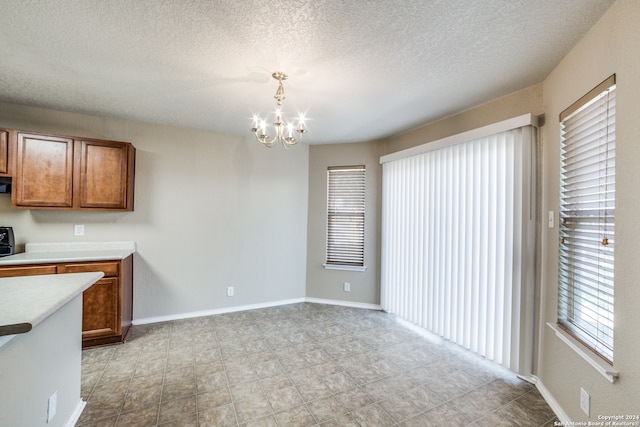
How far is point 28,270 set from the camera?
2537mm

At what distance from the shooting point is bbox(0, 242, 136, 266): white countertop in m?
2.58

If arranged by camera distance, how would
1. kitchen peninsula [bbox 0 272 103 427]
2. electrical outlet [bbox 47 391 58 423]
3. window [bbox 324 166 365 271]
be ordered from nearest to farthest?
kitchen peninsula [bbox 0 272 103 427] → electrical outlet [bbox 47 391 58 423] → window [bbox 324 166 365 271]

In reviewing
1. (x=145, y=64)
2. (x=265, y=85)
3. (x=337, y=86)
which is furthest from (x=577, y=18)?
(x=145, y=64)

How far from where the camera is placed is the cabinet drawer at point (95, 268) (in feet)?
8.81

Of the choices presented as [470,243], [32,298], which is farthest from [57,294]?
[470,243]

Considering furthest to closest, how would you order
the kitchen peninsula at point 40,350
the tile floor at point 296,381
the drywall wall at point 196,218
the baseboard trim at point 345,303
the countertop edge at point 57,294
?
the baseboard trim at point 345,303, the drywall wall at point 196,218, the tile floor at point 296,381, the kitchen peninsula at point 40,350, the countertop edge at point 57,294

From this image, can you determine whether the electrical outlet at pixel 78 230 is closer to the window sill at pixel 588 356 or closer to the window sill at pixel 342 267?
the window sill at pixel 342 267

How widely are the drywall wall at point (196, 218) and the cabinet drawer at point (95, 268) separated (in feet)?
2.10

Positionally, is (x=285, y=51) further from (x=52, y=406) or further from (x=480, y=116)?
(x=52, y=406)

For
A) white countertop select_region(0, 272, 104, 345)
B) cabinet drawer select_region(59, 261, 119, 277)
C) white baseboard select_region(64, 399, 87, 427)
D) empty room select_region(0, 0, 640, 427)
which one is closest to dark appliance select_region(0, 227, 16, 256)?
empty room select_region(0, 0, 640, 427)

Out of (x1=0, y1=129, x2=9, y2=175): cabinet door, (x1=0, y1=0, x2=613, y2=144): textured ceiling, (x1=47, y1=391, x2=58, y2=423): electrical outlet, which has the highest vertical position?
(x1=0, y1=0, x2=613, y2=144): textured ceiling

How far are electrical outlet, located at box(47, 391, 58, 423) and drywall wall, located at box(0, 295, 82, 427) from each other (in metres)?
0.02

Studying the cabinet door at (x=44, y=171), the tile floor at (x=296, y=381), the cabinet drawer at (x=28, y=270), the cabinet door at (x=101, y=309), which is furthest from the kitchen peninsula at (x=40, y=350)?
the cabinet door at (x=44, y=171)

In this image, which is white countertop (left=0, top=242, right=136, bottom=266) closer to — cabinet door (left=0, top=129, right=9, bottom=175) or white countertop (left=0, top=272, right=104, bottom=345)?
cabinet door (left=0, top=129, right=9, bottom=175)
